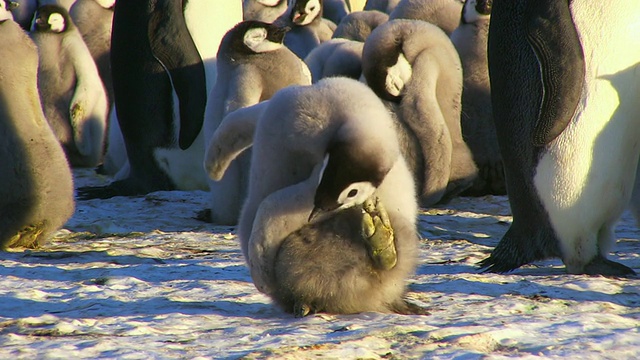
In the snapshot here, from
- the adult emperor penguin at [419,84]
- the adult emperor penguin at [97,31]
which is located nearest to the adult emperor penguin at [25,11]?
the adult emperor penguin at [97,31]

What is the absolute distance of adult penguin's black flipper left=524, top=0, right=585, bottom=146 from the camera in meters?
3.99

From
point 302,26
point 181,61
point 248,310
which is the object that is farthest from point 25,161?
point 302,26

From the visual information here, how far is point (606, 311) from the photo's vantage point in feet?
10.6

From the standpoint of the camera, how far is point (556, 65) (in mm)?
3994

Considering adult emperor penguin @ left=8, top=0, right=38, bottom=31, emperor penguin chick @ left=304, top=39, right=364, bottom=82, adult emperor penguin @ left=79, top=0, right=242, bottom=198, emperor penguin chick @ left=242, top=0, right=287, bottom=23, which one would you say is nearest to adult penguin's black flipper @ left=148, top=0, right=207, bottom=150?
adult emperor penguin @ left=79, top=0, right=242, bottom=198

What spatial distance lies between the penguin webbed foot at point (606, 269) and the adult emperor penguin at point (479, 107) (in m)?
2.21

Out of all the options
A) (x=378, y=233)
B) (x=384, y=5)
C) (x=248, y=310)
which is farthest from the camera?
(x=384, y=5)

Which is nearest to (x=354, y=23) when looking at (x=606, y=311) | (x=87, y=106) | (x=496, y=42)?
(x=87, y=106)

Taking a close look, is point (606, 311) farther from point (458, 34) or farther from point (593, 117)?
point (458, 34)

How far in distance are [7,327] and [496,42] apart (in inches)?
94.4

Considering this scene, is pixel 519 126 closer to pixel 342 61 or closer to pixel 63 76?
pixel 342 61

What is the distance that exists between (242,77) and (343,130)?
8.53 feet

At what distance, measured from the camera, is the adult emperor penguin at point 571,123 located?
4.04 metres

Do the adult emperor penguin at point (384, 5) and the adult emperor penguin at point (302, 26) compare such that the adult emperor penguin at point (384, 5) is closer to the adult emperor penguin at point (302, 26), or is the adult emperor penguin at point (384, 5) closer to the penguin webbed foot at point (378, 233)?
the adult emperor penguin at point (302, 26)
